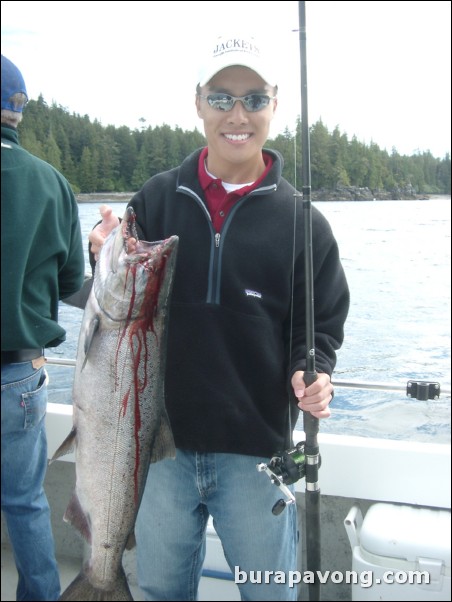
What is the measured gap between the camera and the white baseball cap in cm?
210

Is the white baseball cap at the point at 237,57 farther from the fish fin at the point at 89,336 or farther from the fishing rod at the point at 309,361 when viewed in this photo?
the fish fin at the point at 89,336

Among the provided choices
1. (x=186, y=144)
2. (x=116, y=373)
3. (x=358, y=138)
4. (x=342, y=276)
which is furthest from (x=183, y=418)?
(x=358, y=138)

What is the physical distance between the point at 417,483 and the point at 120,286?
6.33 ft

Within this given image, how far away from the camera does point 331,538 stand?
3.16 m

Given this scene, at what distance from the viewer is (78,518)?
192 centimetres

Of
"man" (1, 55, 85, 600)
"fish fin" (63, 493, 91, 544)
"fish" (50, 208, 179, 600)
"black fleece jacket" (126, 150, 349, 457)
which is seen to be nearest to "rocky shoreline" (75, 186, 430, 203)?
"man" (1, 55, 85, 600)

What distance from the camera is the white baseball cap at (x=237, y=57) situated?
2.10 m

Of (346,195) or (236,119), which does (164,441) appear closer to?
(236,119)

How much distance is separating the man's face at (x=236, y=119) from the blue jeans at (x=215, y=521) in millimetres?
1154

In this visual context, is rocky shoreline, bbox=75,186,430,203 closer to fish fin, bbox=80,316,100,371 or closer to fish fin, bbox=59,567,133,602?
fish fin, bbox=80,316,100,371

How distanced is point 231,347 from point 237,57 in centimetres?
106

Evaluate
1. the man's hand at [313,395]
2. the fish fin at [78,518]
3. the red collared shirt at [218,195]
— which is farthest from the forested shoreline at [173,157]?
the fish fin at [78,518]

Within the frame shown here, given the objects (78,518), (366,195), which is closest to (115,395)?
(78,518)

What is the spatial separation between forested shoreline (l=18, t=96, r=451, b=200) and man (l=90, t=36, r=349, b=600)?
590mm
